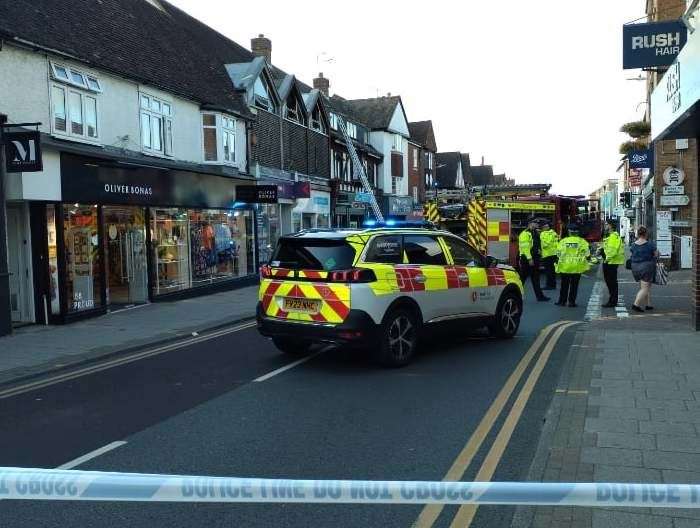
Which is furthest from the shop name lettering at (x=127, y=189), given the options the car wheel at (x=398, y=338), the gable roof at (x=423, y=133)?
the gable roof at (x=423, y=133)

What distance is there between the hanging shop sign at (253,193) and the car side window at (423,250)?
11.5m

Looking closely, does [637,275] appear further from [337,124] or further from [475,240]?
[337,124]

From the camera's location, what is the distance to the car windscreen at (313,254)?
26.1ft

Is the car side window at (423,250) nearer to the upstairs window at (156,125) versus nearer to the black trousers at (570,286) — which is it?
the black trousers at (570,286)

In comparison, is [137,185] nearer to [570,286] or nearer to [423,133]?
[570,286]

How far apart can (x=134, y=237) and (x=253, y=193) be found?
502cm

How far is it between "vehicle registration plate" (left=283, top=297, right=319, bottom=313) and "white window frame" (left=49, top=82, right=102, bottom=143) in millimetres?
7421

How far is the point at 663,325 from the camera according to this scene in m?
10.7

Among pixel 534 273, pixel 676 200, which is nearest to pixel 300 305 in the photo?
pixel 534 273

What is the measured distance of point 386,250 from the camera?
831 cm

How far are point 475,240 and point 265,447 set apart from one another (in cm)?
1557

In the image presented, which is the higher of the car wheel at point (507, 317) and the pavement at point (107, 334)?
the car wheel at point (507, 317)

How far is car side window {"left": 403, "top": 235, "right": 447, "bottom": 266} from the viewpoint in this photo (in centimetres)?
862

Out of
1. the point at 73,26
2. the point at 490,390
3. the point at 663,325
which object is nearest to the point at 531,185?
the point at 663,325
